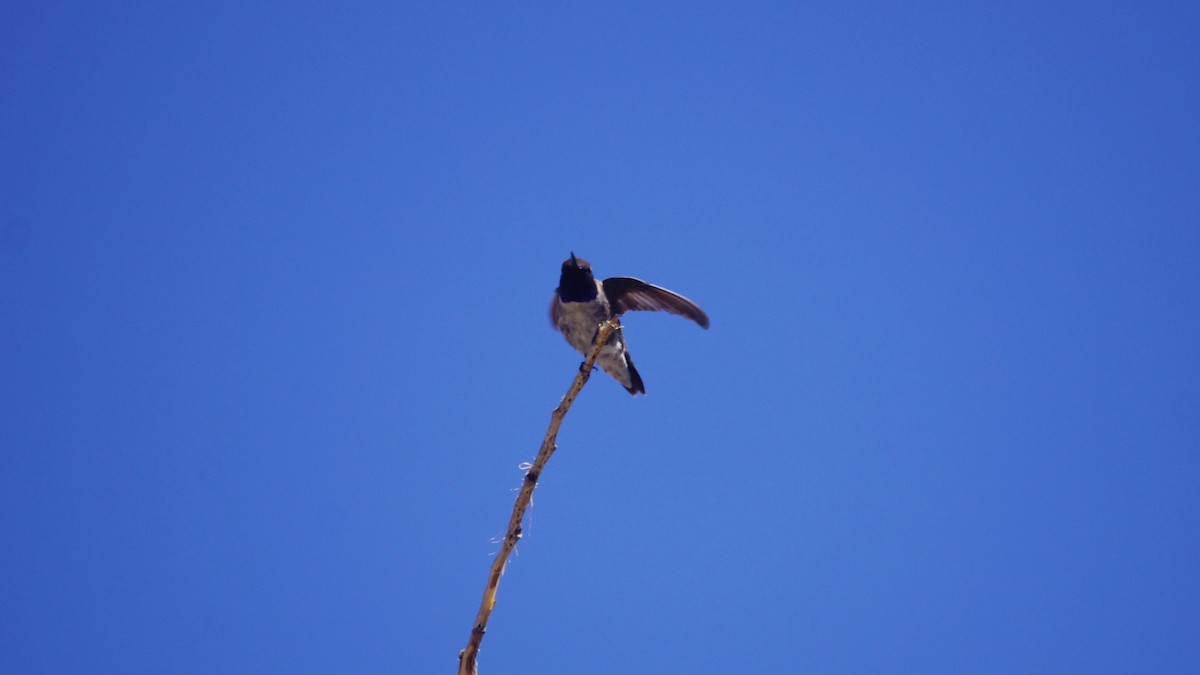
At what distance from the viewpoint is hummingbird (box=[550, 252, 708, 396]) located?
311 inches

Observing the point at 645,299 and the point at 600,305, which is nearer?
the point at 600,305

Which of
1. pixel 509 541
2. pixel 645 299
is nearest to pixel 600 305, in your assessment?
pixel 645 299

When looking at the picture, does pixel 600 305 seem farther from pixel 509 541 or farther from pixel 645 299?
pixel 509 541

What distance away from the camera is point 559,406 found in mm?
4414

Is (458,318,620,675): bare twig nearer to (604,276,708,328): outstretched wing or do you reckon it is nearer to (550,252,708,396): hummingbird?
(604,276,708,328): outstretched wing

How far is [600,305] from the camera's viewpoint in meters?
7.96

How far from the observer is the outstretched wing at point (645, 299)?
748 centimetres

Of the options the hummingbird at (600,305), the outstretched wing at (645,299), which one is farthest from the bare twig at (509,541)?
the hummingbird at (600,305)

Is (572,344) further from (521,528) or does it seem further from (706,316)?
(521,528)

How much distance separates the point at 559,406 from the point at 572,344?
3807mm

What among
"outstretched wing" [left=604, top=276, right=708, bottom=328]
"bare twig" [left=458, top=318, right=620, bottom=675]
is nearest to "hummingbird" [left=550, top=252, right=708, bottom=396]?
"outstretched wing" [left=604, top=276, right=708, bottom=328]

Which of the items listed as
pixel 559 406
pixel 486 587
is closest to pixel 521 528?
pixel 486 587

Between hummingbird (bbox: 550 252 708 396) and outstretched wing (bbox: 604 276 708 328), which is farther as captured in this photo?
hummingbird (bbox: 550 252 708 396)

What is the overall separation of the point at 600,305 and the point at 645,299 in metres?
0.41
